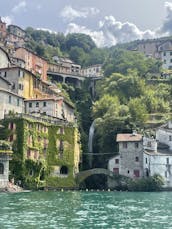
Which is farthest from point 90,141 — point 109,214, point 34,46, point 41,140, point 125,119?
point 34,46

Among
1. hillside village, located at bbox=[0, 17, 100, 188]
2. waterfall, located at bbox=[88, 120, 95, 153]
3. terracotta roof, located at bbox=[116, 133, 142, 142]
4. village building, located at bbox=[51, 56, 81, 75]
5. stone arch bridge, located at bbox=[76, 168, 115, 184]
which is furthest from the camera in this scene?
village building, located at bbox=[51, 56, 81, 75]

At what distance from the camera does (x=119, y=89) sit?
115812mm

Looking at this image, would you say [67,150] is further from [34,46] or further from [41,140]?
[34,46]

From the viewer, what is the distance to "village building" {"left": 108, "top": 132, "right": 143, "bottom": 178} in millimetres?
81812

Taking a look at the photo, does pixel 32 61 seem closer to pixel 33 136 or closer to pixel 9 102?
pixel 9 102

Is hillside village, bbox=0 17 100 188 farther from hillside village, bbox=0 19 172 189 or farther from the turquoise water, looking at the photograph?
the turquoise water

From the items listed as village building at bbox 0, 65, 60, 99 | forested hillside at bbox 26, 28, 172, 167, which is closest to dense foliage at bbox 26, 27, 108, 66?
forested hillside at bbox 26, 28, 172, 167

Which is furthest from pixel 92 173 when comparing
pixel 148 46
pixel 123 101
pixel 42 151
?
pixel 148 46

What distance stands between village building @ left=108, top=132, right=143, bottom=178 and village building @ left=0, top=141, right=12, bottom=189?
21.9 metres

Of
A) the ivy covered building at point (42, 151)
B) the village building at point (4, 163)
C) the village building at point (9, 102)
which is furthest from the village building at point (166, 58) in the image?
the village building at point (4, 163)

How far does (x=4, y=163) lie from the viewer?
226 feet

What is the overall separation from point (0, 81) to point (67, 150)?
65.0 feet

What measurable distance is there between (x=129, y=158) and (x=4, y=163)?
24.7m

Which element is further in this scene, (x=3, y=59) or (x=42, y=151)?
(x=3, y=59)
